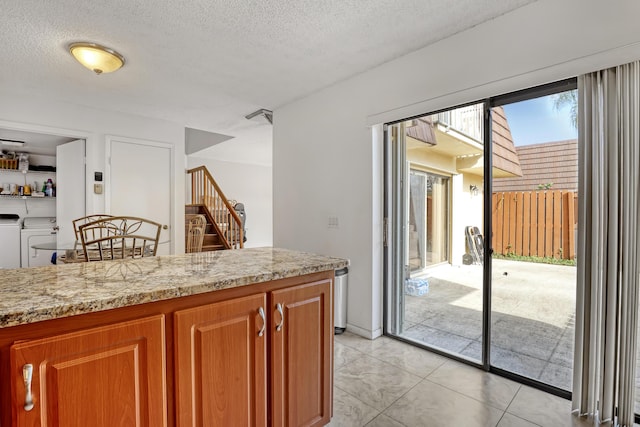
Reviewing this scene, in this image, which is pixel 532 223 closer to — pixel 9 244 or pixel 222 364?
pixel 222 364

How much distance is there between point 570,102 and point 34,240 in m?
7.27

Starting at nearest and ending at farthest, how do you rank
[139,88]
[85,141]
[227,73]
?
1. [227,73]
2. [139,88]
3. [85,141]

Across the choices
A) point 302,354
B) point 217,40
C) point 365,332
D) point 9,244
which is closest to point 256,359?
point 302,354

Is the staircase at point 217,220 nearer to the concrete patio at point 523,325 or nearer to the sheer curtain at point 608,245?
the concrete patio at point 523,325

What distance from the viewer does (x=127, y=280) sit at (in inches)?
44.3

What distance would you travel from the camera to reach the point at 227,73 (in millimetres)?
3078

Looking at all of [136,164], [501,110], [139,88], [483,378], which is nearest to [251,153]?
[136,164]

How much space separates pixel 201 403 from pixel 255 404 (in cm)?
24

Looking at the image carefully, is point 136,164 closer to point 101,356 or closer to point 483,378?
point 101,356

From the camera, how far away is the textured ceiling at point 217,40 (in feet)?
6.84

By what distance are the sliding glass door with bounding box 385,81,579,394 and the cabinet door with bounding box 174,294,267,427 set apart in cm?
182

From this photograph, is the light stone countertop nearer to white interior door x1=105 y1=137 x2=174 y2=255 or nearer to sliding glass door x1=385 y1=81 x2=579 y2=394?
sliding glass door x1=385 y1=81 x2=579 y2=394

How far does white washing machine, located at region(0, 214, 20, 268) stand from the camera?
5023 mm

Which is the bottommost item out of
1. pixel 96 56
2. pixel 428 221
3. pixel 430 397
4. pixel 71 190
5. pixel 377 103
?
pixel 430 397
